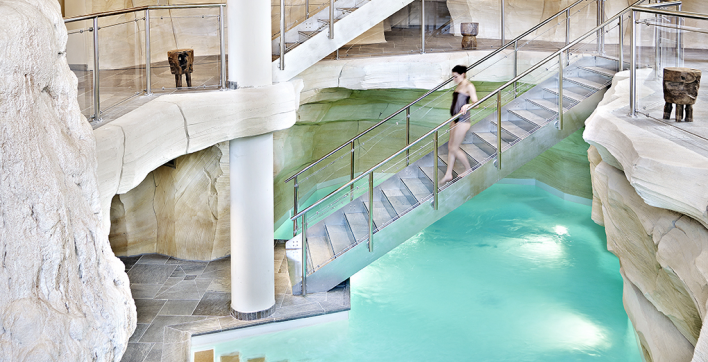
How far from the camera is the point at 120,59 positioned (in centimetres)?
551

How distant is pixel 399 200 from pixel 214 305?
98.4 inches

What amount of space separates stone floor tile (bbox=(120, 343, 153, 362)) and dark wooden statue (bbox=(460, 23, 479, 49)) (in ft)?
24.5

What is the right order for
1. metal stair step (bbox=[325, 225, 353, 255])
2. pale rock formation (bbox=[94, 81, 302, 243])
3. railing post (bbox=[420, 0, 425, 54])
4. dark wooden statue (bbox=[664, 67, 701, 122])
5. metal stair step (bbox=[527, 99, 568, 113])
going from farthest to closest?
railing post (bbox=[420, 0, 425, 54]) < metal stair step (bbox=[325, 225, 353, 255]) < metal stair step (bbox=[527, 99, 568, 113]) < dark wooden statue (bbox=[664, 67, 701, 122]) < pale rock formation (bbox=[94, 81, 302, 243])

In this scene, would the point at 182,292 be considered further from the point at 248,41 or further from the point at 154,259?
the point at 248,41

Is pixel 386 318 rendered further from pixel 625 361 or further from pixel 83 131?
pixel 83 131

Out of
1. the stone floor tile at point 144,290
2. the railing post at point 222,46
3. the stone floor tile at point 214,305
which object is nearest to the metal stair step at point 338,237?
the stone floor tile at point 214,305

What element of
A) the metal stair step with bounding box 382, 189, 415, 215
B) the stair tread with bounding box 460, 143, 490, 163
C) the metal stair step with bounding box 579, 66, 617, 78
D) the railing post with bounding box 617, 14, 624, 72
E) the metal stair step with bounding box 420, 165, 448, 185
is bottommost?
the metal stair step with bounding box 382, 189, 415, 215

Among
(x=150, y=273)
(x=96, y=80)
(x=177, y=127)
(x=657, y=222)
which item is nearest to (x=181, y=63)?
(x=177, y=127)

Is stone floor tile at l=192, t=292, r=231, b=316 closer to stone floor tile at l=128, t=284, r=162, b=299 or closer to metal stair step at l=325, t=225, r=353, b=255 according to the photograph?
stone floor tile at l=128, t=284, r=162, b=299

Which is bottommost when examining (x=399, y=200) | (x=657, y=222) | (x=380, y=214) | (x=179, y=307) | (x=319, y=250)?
(x=179, y=307)

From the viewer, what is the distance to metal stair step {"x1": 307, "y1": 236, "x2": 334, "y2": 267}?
299 inches

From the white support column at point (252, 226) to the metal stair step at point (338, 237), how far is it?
3.31 feet

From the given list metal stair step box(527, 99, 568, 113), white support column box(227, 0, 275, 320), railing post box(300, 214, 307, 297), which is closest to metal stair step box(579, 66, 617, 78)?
metal stair step box(527, 99, 568, 113)

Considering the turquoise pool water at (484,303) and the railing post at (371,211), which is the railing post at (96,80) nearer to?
the turquoise pool water at (484,303)
